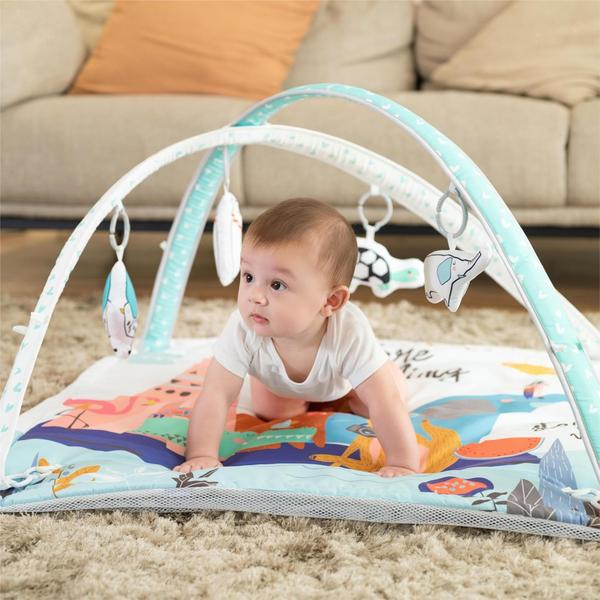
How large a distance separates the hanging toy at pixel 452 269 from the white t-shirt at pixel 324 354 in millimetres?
198

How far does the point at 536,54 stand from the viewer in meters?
2.53

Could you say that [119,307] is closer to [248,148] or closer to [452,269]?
[452,269]

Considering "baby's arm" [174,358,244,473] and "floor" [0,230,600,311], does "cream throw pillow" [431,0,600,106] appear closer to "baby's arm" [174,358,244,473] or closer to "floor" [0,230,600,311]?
"floor" [0,230,600,311]

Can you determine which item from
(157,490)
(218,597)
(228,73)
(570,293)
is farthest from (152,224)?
(218,597)

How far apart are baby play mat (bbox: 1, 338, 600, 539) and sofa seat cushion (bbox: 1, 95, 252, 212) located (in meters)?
0.80

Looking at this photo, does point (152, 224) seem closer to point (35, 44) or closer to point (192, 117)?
point (192, 117)

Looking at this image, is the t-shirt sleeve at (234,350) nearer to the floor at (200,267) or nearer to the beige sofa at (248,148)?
the beige sofa at (248,148)

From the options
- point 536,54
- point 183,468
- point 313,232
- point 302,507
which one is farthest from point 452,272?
point 536,54

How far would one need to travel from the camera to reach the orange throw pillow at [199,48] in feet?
8.66

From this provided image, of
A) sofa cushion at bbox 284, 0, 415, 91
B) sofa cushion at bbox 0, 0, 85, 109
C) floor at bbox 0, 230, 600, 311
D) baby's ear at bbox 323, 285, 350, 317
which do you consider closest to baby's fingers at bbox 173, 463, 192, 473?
baby's ear at bbox 323, 285, 350, 317

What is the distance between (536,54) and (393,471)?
174 centimetres

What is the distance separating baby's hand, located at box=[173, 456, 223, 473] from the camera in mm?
1176

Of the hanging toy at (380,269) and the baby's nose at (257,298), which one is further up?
the hanging toy at (380,269)

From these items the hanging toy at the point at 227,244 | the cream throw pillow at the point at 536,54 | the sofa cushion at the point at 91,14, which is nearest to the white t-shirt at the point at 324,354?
the hanging toy at the point at 227,244
